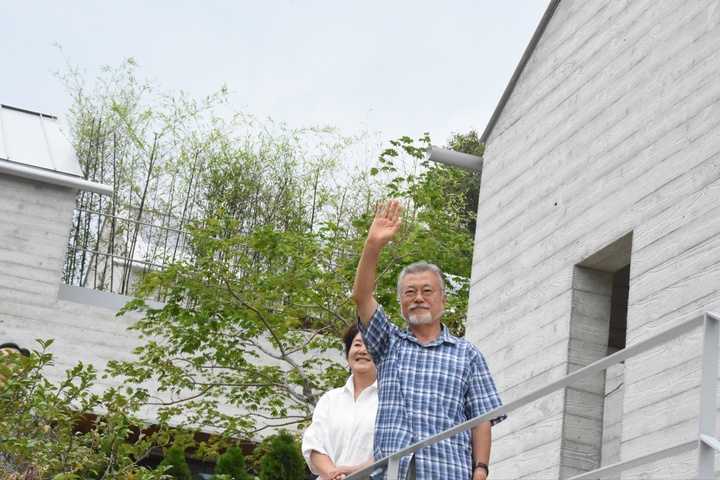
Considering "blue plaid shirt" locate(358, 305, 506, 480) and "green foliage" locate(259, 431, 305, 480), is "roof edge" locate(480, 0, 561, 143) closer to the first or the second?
"blue plaid shirt" locate(358, 305, 506, 480)

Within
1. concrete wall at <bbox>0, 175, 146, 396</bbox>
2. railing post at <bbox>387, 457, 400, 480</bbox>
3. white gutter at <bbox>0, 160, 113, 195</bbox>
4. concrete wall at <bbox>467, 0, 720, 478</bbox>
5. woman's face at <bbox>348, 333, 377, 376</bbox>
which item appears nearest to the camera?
railing post at <bbox>387, 457, 400, 480</bbox>

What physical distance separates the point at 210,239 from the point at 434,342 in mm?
7995

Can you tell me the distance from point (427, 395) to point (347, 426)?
20.2 inches

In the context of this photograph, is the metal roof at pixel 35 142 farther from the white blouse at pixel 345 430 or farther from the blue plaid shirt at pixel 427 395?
the blue plaid shirt at pixel 427 395

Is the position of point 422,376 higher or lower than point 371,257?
lower

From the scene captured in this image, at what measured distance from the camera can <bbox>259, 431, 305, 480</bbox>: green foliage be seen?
1037 cm

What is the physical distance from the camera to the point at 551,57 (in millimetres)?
7020

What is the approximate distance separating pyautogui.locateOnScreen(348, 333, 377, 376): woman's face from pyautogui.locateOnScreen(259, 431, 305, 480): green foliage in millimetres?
6162

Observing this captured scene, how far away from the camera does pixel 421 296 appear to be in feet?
12.9

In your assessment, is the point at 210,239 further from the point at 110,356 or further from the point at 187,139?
the point at 187,139

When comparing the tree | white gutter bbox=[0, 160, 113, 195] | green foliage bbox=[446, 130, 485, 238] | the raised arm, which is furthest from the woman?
green foliage bbox=[446, 130, 485, 238]

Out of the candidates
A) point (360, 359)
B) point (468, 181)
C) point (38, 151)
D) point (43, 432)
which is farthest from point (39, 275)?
point (468, 181)

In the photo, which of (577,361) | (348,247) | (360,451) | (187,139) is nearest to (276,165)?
(187,139)

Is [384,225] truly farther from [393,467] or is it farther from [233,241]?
[233,241]
